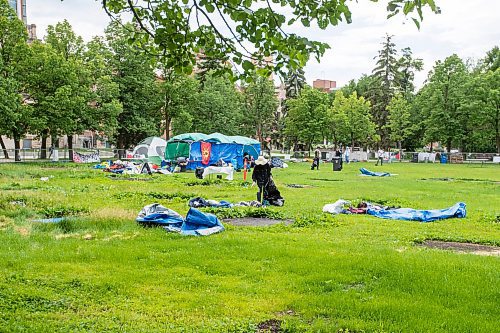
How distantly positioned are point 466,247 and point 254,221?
5013mm

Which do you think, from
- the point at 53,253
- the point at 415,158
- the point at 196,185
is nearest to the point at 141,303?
the point at 53,253

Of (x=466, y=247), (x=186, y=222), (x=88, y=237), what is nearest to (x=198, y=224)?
(x=186, y=222)

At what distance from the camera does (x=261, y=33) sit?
5105 millimetres

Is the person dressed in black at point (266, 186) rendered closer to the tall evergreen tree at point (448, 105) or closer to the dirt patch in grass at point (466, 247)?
the dirt patch in grass at point (466, 247)

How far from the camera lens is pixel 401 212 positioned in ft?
44.6

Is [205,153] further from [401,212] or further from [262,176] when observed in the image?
[401,212]

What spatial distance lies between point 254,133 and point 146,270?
2499 inches

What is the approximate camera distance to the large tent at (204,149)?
35.8m

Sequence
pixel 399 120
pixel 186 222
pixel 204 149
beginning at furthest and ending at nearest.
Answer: pixel 399 120
pixel 204 149
pixel 186 222

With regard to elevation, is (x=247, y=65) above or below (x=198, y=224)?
above

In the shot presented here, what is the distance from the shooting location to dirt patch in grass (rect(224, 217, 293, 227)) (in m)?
11.5

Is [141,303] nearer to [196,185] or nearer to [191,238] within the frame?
[191,238]

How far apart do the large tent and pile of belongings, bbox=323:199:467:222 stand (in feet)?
73.2

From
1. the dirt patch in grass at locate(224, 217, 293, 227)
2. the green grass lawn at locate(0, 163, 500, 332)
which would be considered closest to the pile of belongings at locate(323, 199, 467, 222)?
the green grass lawn at locate(0, 163, 500, 332)
